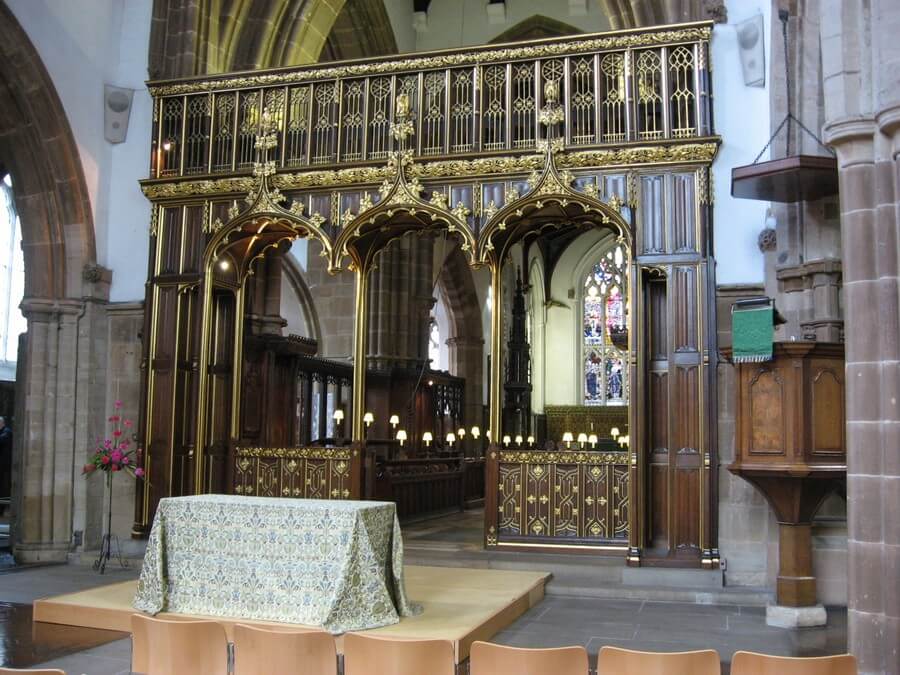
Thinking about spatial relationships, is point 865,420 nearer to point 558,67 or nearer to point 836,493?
point 836,493

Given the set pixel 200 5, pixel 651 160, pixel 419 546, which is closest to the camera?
pixel 651 160

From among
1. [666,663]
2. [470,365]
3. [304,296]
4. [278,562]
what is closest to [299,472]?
[278,562]

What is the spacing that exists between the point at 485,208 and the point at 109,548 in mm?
5598

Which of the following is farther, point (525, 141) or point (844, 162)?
point (525, 141)

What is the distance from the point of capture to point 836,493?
9.33m

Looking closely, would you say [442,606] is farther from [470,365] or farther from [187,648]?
[470,365]

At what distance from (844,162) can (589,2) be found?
15.0 metres

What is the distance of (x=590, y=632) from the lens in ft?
25.6

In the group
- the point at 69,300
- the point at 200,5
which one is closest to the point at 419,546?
the point at 69,300

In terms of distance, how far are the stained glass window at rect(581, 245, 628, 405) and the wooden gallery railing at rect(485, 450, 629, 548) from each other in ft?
52.8

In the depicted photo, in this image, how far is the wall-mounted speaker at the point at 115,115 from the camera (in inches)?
487

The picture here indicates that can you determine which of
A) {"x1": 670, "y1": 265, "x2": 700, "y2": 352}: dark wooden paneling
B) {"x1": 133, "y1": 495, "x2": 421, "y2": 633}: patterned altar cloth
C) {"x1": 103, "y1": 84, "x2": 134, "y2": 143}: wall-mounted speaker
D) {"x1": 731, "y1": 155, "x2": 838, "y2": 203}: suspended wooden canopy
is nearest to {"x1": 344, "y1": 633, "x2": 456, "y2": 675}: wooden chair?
{"x1": 133, "y1": 495, "x2": 421, "y2": 633}: patterned altar cloth

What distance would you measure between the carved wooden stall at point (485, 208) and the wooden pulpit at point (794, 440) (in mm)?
1301

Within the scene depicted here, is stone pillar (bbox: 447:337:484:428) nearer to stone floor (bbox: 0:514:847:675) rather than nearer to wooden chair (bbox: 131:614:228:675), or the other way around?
stone floor (bbox: 0:514:847:675)
